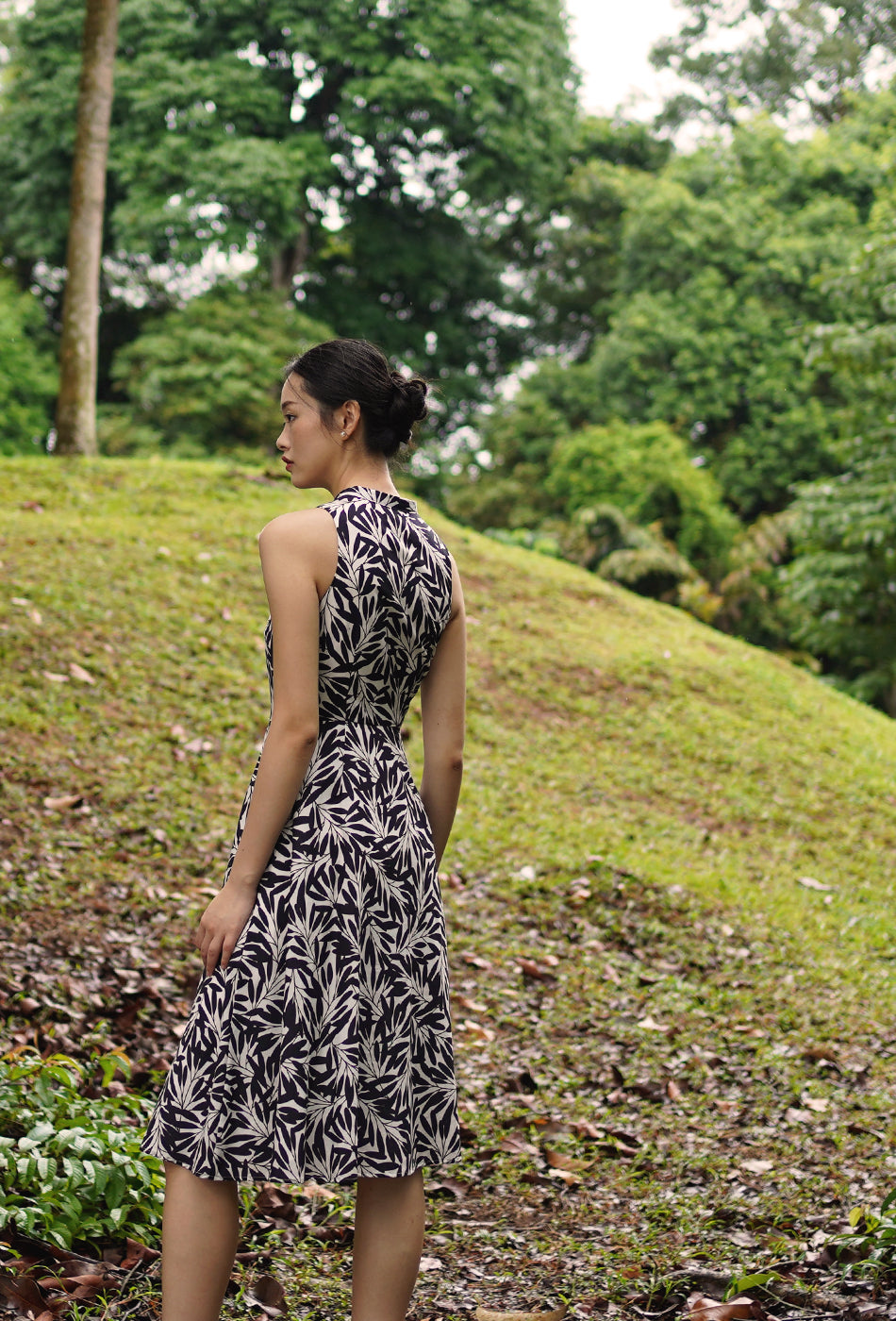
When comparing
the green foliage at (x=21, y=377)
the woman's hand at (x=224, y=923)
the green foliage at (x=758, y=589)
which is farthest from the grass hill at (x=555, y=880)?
the green foliage at (x=21, y=377)

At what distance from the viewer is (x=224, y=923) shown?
2.23m

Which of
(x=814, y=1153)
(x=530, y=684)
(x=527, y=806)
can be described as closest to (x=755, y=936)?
(x=527, y=806)

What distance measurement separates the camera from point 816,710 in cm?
1159

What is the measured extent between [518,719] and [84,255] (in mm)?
7090

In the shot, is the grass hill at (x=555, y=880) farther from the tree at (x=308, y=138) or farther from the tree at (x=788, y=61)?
the tree at (x=788, y=61)

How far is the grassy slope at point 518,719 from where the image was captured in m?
7.00

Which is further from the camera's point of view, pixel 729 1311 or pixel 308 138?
pixel 308 138

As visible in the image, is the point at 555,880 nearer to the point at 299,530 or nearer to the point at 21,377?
the point at 299,530

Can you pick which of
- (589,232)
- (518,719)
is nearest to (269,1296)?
(518,719)

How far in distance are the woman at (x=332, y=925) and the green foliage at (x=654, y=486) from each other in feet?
56.7

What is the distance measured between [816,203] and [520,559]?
1441cm

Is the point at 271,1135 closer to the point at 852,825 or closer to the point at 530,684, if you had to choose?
the point at 852,825

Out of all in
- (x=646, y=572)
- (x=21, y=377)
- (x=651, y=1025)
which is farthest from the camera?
(x=21, y=377)

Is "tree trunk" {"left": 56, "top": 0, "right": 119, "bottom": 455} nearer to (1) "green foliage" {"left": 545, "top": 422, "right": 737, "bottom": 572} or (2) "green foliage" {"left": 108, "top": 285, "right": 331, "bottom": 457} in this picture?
(2) "green foliage" {"left": 108, "top": 285, "right": 331, "bottom": 457}
